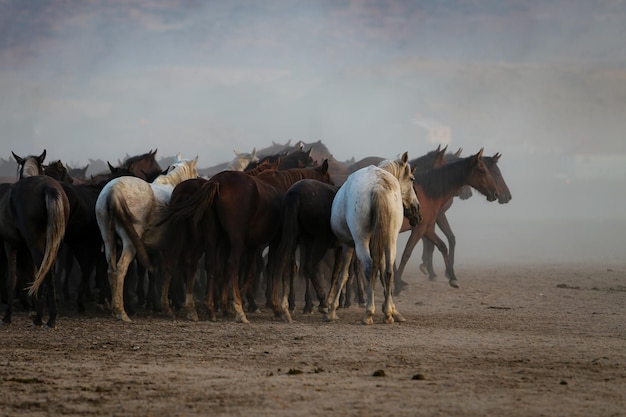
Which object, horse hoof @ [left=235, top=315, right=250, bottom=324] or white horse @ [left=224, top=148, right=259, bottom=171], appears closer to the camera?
horse hoof @ [left=235, top=315, right=250, bottom=324]

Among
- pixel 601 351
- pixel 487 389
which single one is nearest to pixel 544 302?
pixel 601 351

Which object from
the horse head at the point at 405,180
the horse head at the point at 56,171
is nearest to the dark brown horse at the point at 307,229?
the horse head at the point at 405,180

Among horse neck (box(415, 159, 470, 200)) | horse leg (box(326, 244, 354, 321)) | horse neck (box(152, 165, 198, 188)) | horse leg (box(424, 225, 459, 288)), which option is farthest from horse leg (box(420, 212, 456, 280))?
horse neck (box(152, 165, 198, 188))

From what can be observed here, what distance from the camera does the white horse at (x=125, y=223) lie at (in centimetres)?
1130

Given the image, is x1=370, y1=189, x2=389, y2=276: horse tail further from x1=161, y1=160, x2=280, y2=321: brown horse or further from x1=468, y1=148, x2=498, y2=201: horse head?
x1=468, y1=148, x2=498, y2=201: horse head

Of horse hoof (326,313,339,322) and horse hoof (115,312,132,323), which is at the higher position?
horse hoof (326,313,339,322)

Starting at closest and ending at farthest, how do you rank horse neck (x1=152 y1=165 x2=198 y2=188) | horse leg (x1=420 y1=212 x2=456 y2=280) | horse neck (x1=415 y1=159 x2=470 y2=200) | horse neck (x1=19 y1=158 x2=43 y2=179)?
1. horse neck (x1=19 y1=158 x2=43 y2=179)
2. horse neck (x1=152 y1=165 x2=198 y2=188)
3. horse neck (x1=415 y1=159 x2=470 y2=200)
4. horse leg (x1=420 y1=212 x2=456 y2=280)

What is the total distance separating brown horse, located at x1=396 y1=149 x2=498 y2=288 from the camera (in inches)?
666

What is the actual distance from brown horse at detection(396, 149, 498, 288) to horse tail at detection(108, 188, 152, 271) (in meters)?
6.53

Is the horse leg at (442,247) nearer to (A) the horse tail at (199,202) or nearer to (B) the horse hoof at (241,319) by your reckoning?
(B) the horse hoof at (241,319)

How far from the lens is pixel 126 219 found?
11305 millimetres

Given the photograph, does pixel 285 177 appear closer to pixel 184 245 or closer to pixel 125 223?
pixel 184 245

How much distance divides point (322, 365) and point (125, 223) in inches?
159

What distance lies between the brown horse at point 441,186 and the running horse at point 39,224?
25.3 ft
